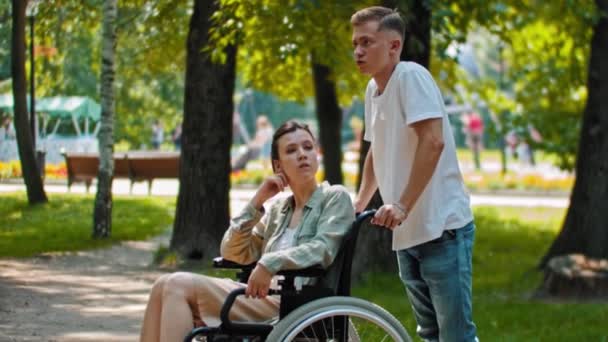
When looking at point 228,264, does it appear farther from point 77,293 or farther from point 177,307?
point 77,293

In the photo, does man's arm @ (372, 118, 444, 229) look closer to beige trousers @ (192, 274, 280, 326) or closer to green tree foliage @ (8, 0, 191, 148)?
beige trousers @ (192, 274, 280, 326)

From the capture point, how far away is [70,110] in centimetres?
1956

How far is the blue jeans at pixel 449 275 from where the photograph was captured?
4.64 m

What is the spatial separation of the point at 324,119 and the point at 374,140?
15.0m

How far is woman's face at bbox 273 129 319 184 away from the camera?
4.96 meters

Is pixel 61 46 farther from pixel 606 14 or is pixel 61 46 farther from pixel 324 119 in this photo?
pixel 606 14

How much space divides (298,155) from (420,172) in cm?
64

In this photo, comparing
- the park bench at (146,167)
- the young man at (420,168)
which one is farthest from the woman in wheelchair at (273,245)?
the park bench at (146,167)

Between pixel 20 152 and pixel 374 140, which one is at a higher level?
pixel 374 140

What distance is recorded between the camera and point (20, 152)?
15.9 metres

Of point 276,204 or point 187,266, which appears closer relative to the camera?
point 276,204

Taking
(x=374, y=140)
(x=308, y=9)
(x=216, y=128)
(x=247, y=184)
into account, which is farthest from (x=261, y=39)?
(x=247, y=184)

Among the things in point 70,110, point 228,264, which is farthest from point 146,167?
point 228,264

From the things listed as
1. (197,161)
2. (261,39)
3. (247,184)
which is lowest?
(247,184)
